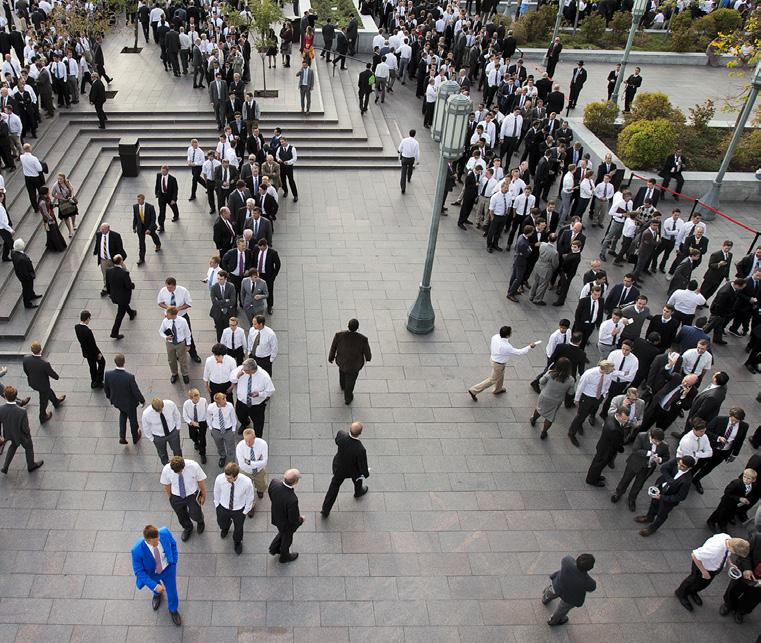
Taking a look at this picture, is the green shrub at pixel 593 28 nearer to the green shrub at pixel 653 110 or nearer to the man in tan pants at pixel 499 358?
the green shrub at pixel 653 110

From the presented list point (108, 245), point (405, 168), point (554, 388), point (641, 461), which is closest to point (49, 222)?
point (108, 245)

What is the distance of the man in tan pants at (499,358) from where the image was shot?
1066cm

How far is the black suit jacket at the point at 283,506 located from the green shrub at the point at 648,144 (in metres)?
14.6

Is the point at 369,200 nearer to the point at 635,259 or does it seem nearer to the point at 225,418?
the point at 635,259

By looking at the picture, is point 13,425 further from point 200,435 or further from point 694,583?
point 694,583

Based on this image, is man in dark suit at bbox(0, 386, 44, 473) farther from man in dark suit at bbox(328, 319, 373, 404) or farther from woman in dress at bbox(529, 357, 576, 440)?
woman in dress at bbox(529, 357, 576, 440)

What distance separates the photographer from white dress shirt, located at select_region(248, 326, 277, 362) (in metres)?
10.4

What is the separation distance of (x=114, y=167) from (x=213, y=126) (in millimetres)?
3231

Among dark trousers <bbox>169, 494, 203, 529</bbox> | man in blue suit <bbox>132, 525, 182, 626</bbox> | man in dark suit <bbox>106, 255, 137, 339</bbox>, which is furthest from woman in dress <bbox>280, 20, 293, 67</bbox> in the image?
man in blue suit <bbox>132, 525, 182, 626</bbox>

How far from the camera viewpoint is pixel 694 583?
8266mm

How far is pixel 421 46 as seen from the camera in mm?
24203

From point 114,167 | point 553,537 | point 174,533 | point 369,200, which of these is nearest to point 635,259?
point 369,200

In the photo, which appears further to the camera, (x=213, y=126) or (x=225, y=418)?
(x=213, y=126)

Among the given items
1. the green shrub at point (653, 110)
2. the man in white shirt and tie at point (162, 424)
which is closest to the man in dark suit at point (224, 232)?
the man in white shirt and tie at point (162, 424)
